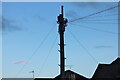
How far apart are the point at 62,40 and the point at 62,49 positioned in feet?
2.44

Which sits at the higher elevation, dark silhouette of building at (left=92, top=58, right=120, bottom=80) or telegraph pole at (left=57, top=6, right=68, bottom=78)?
telegraph pole at (left=57, top=6, right=68, bottom=78)

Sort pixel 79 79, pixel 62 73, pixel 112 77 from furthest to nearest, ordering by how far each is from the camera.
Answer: pixel 79 79 → pixel 112 77 → pixel 62 73

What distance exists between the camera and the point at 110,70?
6381cm

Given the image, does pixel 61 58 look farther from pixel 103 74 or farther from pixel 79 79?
pixel 79 79

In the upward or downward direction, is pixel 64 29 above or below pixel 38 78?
above

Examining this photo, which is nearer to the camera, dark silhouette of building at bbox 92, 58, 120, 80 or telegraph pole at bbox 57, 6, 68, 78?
telegraph pole at bbox 57, 6, 68, 78

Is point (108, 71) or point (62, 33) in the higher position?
point (62, 33)

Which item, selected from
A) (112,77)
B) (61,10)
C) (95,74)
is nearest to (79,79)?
(95,74)

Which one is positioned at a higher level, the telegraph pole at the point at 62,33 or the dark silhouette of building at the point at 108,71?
the telegraph pole at the point at 62,33

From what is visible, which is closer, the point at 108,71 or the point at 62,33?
the point at 62,33

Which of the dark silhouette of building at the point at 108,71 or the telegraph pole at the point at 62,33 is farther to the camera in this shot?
the dark silhouette of building at the point at 108,71

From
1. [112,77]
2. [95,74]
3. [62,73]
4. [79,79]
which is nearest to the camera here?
[62,73]

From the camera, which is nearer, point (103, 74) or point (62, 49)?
point (62, 49)

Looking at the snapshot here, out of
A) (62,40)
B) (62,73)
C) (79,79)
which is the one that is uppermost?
(62,40)
